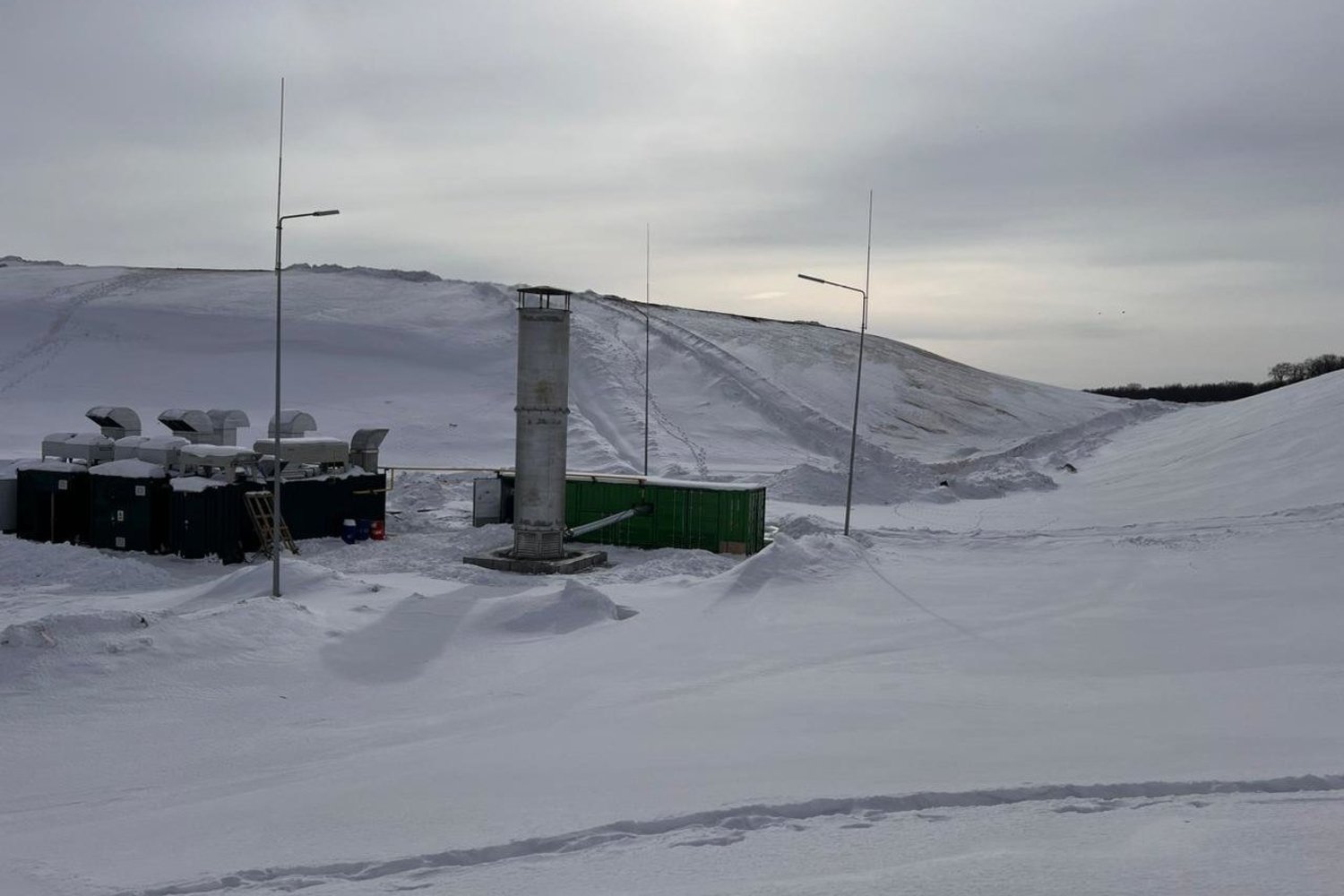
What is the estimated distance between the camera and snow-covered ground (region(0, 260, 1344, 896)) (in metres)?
8.27

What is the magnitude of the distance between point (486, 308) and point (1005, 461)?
3992 centimetres

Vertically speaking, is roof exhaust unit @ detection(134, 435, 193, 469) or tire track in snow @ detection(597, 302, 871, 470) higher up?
tire track in snow @ detection(597, 302, 871, 470)

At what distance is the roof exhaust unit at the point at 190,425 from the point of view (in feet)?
98.5

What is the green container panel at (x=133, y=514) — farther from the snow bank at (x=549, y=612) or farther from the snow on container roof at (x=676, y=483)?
the snow bank at (x=549, y=612)

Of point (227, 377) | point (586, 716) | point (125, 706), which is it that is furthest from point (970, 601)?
point (227, 377)

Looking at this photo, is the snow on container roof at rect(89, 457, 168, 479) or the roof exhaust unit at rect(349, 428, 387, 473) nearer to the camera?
the snow on container roof at rect(89, 457, 168, 479)

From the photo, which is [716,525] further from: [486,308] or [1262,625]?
[486,308]

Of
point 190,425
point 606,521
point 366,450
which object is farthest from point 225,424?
point 606,521

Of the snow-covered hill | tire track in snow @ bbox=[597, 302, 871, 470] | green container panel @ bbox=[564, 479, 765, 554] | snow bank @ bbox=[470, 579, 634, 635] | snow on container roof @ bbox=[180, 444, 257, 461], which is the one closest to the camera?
snow bank @ bbox=[470, 579, 634, 635]

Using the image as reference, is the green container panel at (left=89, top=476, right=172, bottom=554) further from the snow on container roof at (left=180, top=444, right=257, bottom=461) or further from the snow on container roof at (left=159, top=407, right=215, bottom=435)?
the snow on container roof at (left=159, top=407, right=215, bottom=435)

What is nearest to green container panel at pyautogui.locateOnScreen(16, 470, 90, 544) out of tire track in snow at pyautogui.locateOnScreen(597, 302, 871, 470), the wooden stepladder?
the wooden stepladder

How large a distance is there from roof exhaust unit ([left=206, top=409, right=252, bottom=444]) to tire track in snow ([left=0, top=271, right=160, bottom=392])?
3302 cm

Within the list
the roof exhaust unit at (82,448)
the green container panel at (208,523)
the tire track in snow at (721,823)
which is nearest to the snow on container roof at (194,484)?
the green container panel at (208,523)

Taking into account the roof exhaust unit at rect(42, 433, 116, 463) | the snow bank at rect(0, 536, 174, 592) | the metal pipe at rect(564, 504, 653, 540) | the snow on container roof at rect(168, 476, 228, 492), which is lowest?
the snow bank at rect(0, 536, 174, 592)
